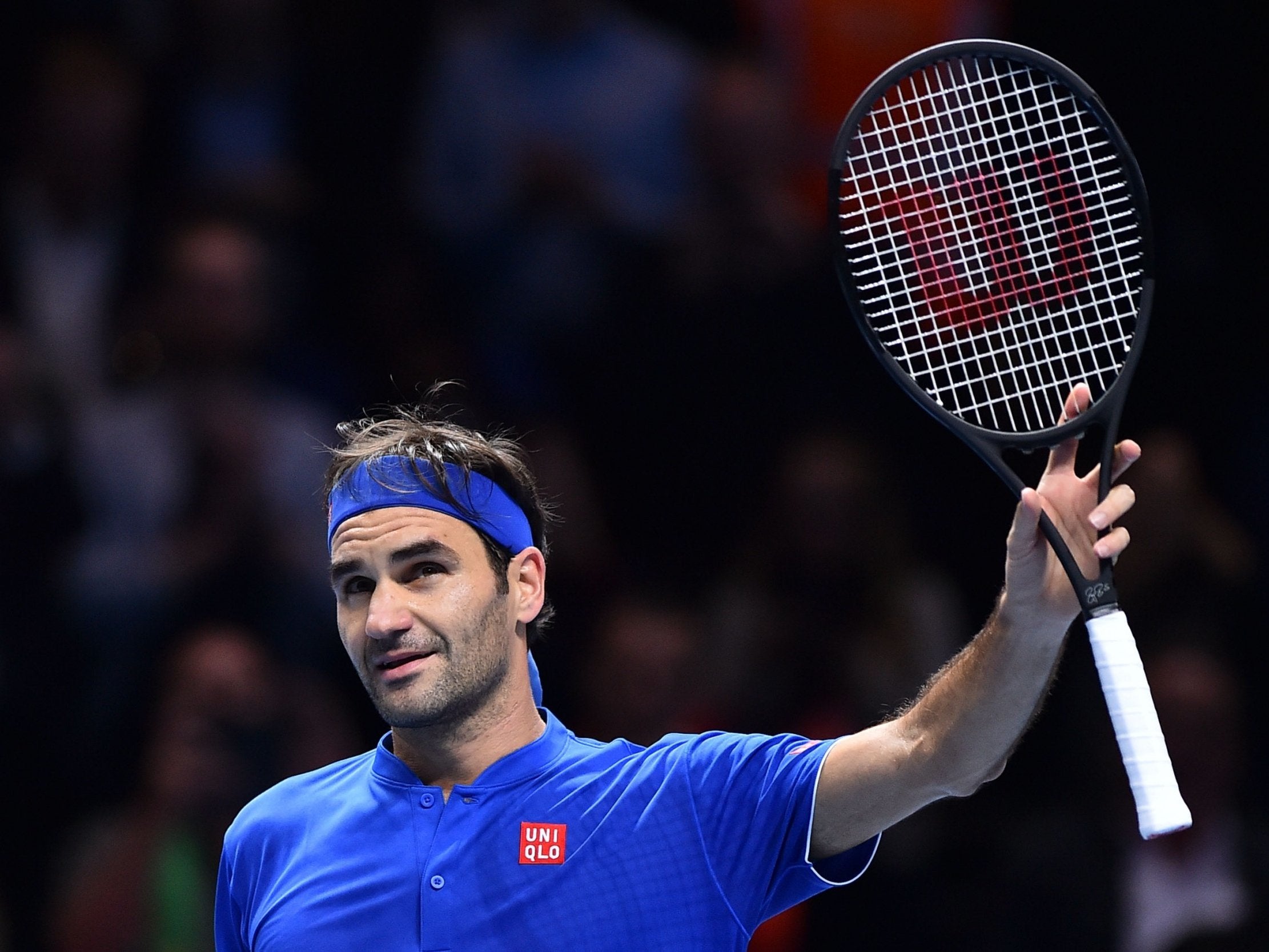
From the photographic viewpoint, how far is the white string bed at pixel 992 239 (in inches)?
137

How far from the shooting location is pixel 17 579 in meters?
6.05

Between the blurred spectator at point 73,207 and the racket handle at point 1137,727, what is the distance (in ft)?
14.8

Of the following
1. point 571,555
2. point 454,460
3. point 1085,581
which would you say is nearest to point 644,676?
point 571,555

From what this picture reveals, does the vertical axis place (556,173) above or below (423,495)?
above

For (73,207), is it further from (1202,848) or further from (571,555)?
(1202,848)

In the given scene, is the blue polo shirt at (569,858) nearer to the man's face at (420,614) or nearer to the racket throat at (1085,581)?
the man's face at (420,614)

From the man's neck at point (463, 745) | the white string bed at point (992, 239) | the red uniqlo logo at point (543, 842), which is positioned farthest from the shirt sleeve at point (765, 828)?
the white string bed at point (992, 239)

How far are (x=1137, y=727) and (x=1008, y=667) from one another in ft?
0.72

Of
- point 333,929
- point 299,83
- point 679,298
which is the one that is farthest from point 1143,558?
point 299,83

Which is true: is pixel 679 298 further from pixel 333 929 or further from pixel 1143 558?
pixel 333 929

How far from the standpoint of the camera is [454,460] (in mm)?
3445

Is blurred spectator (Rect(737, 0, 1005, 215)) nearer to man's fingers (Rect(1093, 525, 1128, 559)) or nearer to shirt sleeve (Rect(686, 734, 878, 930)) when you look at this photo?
shirt sleeve (Rect(686, 734, 878, 930))

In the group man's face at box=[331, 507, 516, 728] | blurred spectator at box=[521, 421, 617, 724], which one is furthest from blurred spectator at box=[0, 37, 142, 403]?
man's face at box=[331, 507, 516, 728]

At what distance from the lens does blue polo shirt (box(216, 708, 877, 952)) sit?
10.1 ft
